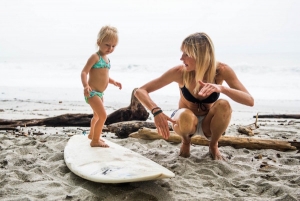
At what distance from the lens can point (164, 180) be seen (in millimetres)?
2449

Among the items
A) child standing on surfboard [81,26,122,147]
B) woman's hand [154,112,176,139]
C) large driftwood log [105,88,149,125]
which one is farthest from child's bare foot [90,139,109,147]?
large driftwood log [105,88,149,125]

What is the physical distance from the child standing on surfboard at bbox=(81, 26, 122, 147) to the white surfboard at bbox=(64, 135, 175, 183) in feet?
0.71

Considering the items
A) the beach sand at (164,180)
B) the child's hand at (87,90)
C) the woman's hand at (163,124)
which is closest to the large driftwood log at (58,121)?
the beach sand at (164,180)

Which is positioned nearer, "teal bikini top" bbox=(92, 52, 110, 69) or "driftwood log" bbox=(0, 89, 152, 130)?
"teal bikini top" bbox=(92, 52, 110, 69)

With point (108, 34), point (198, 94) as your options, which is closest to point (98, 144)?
point (108, 34)

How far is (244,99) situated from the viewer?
2.71 m

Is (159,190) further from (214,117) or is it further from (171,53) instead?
(171,53)

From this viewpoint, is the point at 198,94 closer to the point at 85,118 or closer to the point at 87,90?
the point at 87,90

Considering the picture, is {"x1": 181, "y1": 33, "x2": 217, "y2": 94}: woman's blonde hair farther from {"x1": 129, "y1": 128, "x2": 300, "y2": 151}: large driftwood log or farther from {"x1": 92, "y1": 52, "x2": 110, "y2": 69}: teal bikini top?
{"x1": 129, "y1": 128, "x2": 300, "y2": 151}: large driftwood log

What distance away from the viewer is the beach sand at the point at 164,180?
2.17 m

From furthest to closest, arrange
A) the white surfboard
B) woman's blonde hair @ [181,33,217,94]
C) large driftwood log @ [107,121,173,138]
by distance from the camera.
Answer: large driftwood log @ [107,121,173,138] → woman's blonde hair @ [181,33,217,94] → the white surfboard

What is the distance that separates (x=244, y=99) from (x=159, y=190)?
1142 mm

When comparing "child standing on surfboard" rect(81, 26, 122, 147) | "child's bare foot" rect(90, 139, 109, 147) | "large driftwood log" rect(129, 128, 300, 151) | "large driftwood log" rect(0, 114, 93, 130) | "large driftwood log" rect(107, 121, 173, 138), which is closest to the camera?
"child standing on surfboard" rect(81, 26, 122, 147)

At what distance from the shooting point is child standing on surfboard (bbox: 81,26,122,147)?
3.12 m
